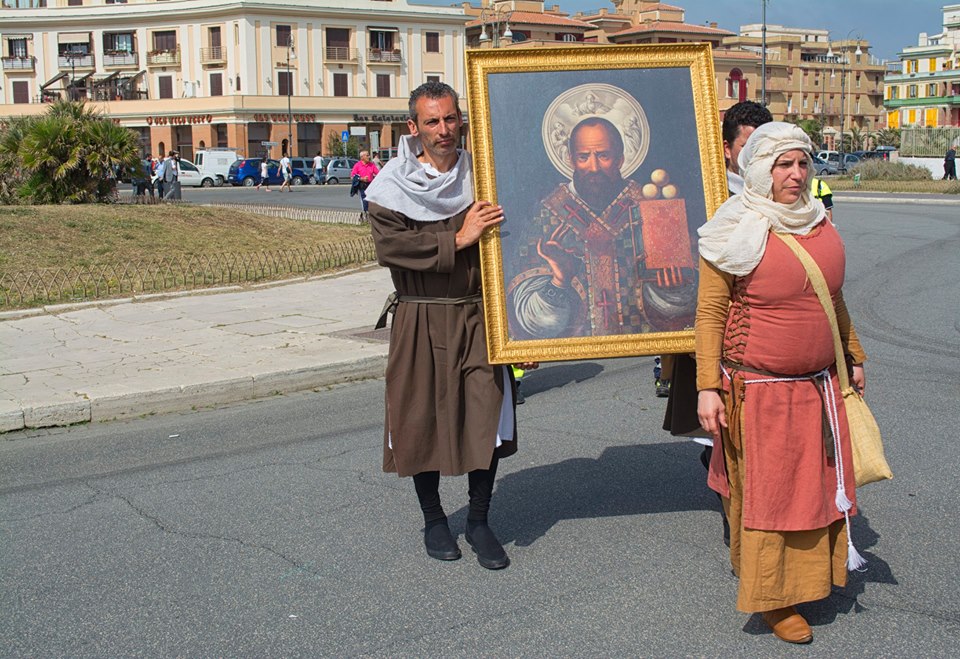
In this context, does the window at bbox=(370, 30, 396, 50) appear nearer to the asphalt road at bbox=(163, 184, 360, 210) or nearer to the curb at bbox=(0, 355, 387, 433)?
the asphalt road at bbox=(163, 184, 360, 210)

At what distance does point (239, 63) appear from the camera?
248 feet

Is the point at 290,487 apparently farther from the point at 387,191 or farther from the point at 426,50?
the point at 426,50

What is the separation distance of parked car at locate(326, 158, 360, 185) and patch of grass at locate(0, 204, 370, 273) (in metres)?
33.9

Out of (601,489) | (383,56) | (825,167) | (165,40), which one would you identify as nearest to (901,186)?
(825,167)

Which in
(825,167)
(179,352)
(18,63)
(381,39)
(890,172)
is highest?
(381,39)

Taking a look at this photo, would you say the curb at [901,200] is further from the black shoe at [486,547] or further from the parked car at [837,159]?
the parked car at [837,159]

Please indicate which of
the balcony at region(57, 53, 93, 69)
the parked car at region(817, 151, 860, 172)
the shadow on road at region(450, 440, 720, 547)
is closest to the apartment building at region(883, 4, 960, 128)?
the parked car at region(817, 151, 860, 172)

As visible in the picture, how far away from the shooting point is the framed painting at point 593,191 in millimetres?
4523

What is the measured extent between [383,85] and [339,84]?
12.0 ft

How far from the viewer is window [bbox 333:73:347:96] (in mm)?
78562

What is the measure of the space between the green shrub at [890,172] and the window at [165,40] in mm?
52165

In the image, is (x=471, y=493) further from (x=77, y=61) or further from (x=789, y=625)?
(x=77, y=61)

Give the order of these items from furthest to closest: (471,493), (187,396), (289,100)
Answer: (289,100), (187,396), (471,493)

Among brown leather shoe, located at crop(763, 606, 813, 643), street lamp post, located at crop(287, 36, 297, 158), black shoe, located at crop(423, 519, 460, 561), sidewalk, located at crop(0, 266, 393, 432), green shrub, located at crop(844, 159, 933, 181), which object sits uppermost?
street lamp post, located at crop(287, 36, 297, 158)
